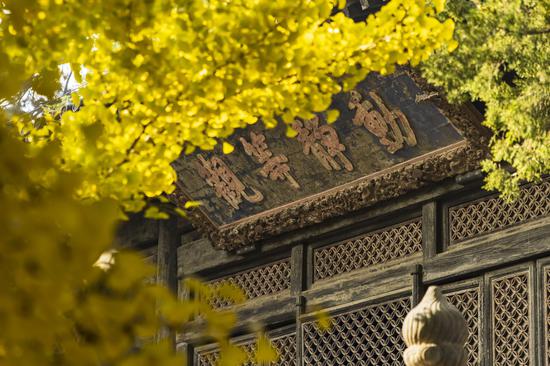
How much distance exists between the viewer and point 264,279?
11.5m

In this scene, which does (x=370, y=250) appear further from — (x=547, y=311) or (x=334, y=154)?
(x=547, y=311)

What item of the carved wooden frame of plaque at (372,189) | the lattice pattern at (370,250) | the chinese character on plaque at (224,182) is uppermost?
the chinese character on plaque at (224,182)

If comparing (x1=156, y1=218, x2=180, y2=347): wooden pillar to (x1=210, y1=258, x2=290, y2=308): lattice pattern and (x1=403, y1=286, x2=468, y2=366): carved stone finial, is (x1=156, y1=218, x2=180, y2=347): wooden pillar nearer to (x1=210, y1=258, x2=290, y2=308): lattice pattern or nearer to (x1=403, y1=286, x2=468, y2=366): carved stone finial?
(x1=210, y1=258, x2=290, y2=308): lattice pattern

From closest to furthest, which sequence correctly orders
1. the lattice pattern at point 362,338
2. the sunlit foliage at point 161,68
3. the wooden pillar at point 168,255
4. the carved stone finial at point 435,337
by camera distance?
the sunlit foliage at point 161,68 < the carved stone finial at point 435,337 < the lattice pattern at point 362,338 < the wooden pillar at point 168,255

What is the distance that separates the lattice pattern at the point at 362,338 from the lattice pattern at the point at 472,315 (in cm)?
60

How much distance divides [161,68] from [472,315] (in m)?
5.80

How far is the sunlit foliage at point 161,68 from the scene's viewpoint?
3.80m

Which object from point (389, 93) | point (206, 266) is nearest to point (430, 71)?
point (389, 93)

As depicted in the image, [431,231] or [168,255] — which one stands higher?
Result: [168,255]

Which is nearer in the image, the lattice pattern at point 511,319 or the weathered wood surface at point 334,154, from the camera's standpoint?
the lattice pattern at point 511,319

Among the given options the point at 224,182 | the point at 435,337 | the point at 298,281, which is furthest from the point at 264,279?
the point at 435,337

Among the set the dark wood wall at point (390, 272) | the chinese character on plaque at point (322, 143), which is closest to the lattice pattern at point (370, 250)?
the dark wood wall at point (390, 272)

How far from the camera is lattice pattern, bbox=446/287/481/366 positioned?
362 inches

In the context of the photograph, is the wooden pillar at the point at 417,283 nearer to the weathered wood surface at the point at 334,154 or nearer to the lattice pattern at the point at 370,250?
the lattice pattern at the point at 370,250
